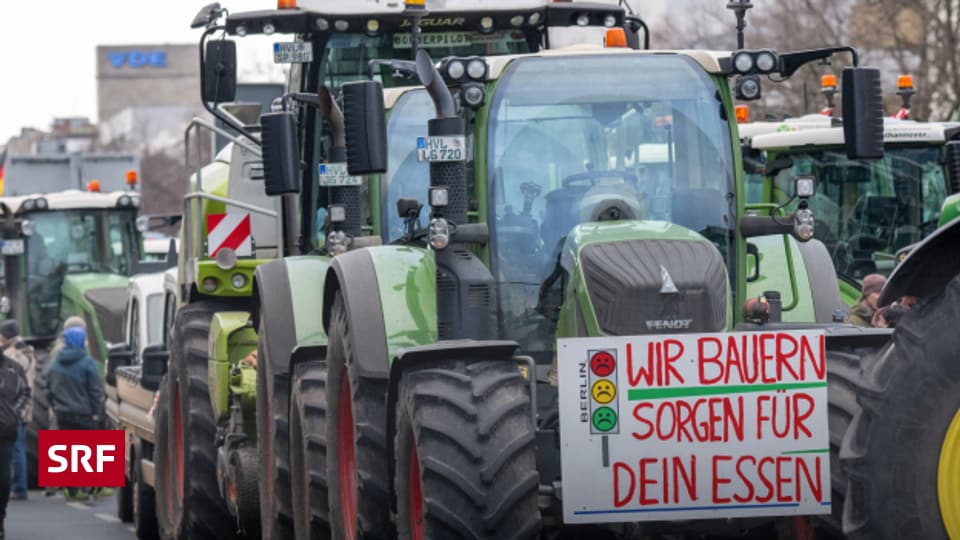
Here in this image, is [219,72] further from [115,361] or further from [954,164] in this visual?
[115,361]

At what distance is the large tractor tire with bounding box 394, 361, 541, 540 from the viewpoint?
9.12 metres

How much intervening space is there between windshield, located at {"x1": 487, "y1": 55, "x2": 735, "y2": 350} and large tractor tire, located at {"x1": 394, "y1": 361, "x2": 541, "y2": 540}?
1.18 metres

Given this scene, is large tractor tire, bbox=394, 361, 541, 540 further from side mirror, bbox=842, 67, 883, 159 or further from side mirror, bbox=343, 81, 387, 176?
side mirror, bbox=842, 67, 883, 159

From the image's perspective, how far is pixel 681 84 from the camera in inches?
426

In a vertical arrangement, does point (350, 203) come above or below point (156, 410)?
above

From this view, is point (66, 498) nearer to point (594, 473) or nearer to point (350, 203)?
point (350, 203)

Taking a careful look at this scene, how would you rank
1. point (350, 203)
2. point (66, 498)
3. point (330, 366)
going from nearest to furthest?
1. point (330, 366)
2. point (350, 203)
3. point (66, 498)

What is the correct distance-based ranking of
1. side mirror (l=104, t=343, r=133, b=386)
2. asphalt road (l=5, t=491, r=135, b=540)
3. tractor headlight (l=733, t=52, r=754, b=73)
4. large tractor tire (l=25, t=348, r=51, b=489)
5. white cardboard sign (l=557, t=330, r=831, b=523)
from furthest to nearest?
large tractor tire (l=25, t=348, r=51, b=489) < side mirror (l=104, t=343, r=133, b=386) < asphalt road (l=5, t=491, r=135, b=540) < tractor headlight (l=733, t=52, r=754, b=73) < white cardboard sign (l=557, t=330, r=831, b=523)

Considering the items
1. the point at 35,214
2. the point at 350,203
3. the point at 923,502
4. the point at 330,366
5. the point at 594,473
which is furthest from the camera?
the point at 35,214

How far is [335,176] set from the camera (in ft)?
45.5

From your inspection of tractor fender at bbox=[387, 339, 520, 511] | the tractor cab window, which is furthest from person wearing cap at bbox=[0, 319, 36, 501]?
tractor fender at bbox=[387, 339, 520, 511]

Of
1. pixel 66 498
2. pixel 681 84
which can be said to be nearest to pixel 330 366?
pixel 681 84

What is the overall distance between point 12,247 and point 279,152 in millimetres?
17543

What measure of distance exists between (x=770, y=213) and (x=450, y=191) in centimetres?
166
